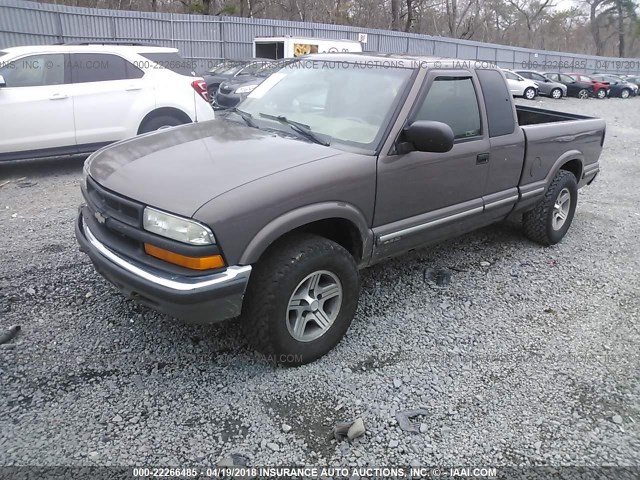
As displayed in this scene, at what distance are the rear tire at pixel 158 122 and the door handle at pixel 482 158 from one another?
5387mm

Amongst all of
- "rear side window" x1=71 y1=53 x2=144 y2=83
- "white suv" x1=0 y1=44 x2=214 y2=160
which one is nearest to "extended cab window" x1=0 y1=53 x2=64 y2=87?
"white suv" x1=0 y1=44 x2=214 y2=160

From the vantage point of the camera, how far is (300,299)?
307 cm

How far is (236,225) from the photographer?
2.65 meters

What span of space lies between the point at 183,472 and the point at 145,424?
15.6 inches

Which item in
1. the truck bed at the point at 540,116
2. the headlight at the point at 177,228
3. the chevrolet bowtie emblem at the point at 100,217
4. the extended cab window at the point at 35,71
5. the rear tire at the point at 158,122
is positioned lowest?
the chevrolet bowtie emblem at the point at 100,217

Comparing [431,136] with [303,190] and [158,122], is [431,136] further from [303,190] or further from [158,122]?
[158,122]

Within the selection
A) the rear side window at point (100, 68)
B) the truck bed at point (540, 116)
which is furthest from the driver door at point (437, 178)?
the rear side window at point (100, 68)

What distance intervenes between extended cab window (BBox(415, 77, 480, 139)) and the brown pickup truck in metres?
0.01

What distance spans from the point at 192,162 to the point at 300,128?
0.86 metres

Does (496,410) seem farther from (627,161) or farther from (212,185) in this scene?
(627,161)

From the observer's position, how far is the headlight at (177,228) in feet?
8.52

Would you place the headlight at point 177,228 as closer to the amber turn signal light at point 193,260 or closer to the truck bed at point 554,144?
the amber turn signal light at point 193,260

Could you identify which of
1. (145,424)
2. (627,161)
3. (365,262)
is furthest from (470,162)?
(627,161)

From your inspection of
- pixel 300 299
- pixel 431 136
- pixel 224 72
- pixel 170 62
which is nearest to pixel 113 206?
pixel 300 299
